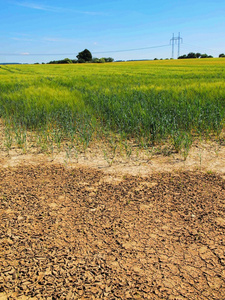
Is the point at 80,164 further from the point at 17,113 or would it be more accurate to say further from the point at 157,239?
the point at 17,113

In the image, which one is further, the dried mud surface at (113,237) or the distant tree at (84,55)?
the distant tree at (84,55)

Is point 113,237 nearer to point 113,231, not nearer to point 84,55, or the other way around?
point 113,231

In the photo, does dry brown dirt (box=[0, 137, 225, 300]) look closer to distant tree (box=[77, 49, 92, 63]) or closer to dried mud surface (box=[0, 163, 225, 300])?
dried mud surface (box=[0, 163, 225, 300])

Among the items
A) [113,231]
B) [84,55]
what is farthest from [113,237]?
[84,55]

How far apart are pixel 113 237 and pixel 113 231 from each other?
80 mm

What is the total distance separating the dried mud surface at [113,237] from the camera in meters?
1.67

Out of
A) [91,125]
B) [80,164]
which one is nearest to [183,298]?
[80,164]

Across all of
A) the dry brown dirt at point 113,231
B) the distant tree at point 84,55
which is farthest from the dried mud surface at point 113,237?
the distant tree at point 84,55

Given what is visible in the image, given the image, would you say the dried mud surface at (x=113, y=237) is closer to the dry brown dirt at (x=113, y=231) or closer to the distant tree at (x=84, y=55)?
the dry brown dirt at (x=113, y=231)

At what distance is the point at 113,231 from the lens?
86.4 inches

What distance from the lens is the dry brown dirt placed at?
1678 mm

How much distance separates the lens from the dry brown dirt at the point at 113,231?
168cm

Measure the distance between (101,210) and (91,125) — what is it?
276 cm

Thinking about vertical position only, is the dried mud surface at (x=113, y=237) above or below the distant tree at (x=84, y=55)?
below
